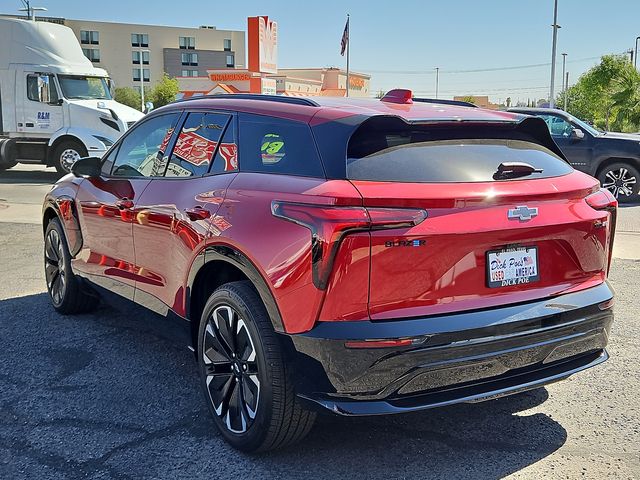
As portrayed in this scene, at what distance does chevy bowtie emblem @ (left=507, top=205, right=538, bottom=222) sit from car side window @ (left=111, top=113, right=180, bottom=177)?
2.13 m

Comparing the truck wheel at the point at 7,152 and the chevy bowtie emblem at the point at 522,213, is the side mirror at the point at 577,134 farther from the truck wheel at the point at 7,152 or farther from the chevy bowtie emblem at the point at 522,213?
the truck wheel at the point at 7,152

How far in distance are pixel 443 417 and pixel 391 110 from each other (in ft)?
5.48

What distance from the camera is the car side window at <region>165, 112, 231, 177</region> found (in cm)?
379

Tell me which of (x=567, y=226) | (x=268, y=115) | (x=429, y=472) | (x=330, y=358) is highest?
(x=268, y=115)

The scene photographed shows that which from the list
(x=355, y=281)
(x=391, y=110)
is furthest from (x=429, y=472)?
(x=391, y=110)

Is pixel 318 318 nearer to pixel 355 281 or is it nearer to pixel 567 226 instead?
pixel 355 281

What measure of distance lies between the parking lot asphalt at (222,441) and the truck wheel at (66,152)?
12834mm

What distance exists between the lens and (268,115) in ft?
11.5

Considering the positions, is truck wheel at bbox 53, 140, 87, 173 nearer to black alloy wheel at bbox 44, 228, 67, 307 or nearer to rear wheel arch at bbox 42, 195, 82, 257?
black alloy wheel at bbox 44, 228, 67, 307

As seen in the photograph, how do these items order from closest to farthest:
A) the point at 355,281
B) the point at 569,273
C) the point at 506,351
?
the point at 355,281
the point at 506,351
the point at 569,273

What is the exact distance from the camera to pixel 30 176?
18469 mm

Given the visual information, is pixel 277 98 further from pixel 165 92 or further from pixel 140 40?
pixel 140 40

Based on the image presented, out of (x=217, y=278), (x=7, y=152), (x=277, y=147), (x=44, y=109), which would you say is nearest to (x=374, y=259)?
(x=277, y=147)

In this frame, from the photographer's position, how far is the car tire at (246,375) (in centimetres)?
303
